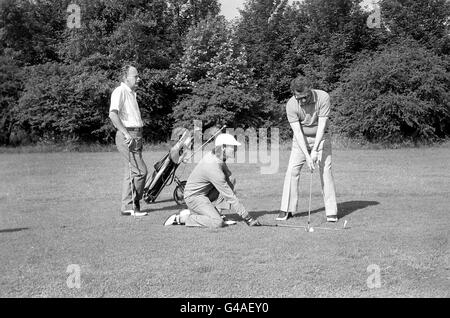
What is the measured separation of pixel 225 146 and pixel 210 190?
2.82 ft

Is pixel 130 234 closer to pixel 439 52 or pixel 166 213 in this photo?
pixel 166 213

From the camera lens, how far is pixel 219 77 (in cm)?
3847

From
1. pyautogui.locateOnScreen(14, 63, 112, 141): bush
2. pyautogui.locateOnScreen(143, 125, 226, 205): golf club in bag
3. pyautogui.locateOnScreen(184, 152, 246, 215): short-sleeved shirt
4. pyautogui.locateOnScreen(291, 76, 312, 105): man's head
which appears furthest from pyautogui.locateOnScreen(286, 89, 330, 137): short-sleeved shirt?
pyautogui.locateOnScreen(14, 63, 112, 141): bush

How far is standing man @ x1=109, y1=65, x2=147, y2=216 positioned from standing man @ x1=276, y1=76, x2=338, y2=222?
2437 mm

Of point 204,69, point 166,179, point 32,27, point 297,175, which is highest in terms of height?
point 32,27

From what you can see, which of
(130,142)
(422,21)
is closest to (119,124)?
(130,142)

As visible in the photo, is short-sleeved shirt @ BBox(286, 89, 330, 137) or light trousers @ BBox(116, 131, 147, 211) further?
light trousers @ BBox(116, 131, 147, 211)

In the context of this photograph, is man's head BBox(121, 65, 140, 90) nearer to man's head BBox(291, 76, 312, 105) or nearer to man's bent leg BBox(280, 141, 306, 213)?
man's head BBox(291, 76, 312, 105)

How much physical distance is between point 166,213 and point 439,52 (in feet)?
104

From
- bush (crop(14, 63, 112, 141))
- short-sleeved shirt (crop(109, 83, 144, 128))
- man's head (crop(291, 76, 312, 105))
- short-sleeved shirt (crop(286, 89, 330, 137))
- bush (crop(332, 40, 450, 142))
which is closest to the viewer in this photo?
man's head (crop(291, 76, 312, 105))

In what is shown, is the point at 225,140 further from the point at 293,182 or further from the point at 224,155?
the point at 293,182

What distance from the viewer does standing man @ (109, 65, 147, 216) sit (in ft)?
32.5

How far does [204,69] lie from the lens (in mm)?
39375
